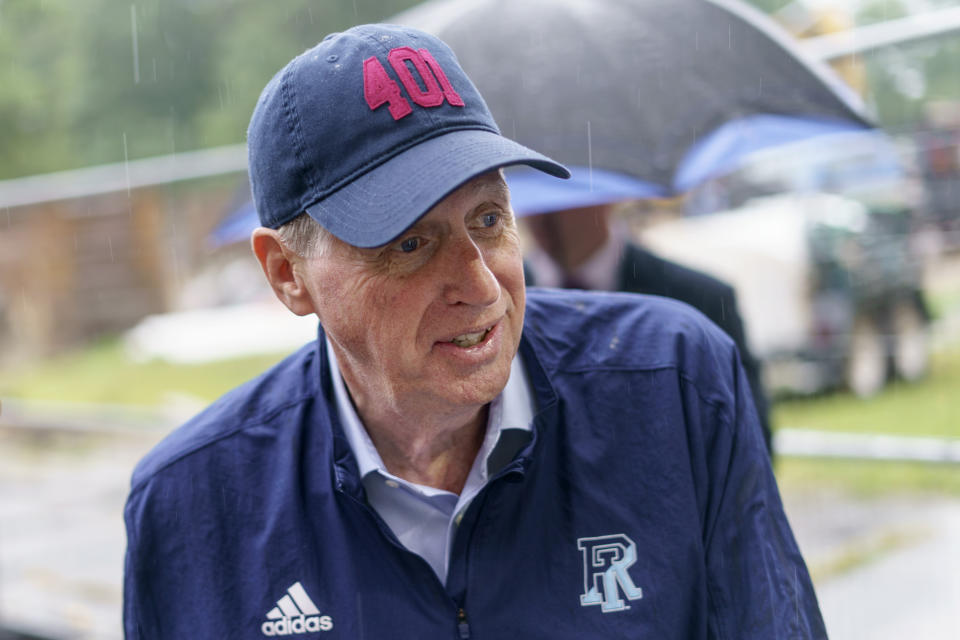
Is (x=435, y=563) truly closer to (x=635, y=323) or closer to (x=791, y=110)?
(x=635, y=323)

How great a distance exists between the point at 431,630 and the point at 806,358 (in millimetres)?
6043

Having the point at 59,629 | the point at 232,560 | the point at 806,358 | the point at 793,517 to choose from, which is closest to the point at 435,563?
the point at 232,560

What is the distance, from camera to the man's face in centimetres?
150

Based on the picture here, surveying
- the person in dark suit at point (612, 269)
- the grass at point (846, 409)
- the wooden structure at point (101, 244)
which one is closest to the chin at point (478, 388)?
the person in dark suit at point (612, 269)

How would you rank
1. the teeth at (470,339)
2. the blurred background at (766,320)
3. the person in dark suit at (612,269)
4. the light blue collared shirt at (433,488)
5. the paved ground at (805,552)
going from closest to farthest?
the teeth at (470,339) → the light blue collared shirt at (433,488) → the person in dark suit at (612,269) → the paved ground at (805,552) → the blurred background at (766,320)

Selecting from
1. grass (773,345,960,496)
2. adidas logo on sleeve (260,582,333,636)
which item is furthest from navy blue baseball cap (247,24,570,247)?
grass (773,345,960,496)

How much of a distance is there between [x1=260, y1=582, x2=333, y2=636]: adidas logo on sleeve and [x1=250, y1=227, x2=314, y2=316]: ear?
1.55 ft

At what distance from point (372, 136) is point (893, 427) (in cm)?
582

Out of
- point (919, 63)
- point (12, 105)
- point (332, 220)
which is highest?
point (12, 105)

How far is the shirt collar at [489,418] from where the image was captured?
1644mm

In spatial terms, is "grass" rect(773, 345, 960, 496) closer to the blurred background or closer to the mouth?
the blurred background

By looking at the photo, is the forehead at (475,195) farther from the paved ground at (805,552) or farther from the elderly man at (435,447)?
the paved ground at (805,552)

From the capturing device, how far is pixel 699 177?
9.36 ft

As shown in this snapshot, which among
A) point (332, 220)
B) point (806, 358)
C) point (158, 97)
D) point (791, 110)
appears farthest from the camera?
point (158, 97)
